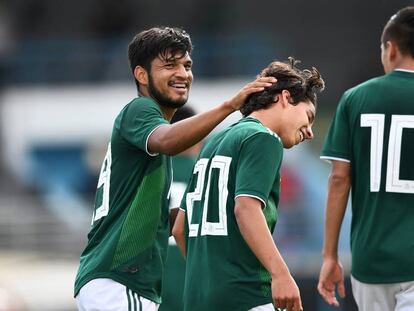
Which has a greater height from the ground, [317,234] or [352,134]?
[352,134]

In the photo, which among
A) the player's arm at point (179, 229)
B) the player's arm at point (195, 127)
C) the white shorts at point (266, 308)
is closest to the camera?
the player's arm at point (195, 127)

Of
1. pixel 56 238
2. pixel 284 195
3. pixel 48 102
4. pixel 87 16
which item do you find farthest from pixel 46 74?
pixel 284 195

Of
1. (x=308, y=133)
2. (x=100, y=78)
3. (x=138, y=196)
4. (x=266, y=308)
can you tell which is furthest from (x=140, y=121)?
(x=100, y=78)

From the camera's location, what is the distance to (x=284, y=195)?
17703mm

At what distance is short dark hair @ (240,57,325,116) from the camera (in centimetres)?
540

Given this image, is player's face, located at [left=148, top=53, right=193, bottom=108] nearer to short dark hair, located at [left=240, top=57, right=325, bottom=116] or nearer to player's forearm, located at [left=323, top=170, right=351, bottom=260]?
short dark hair, located at [left=240, top=57, right=325, bottom=116]

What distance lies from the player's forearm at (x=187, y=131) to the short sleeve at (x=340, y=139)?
1228 millimetres

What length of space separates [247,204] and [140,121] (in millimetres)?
670

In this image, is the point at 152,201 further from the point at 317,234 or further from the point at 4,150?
the point at 4,150

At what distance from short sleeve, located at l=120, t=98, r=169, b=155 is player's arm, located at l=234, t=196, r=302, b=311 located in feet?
1.73

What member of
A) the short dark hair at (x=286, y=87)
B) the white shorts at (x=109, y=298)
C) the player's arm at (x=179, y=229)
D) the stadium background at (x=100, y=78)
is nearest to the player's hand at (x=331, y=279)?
the player's arm at (x=179, y=229)

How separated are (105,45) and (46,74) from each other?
1.22 metres

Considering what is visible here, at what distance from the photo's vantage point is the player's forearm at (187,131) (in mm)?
5148

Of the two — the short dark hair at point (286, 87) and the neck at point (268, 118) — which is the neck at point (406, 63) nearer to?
the short dark hair at point (286, 87)
